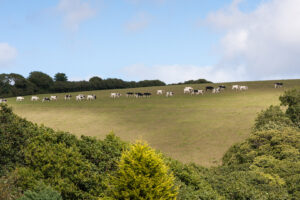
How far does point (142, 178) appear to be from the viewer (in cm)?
1309

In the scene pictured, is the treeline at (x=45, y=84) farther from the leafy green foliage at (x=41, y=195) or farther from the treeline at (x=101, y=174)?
the leafy green foliage at (x=41, y=195)

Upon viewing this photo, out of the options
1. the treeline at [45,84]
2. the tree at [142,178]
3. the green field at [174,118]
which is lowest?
the green field at [174,118]

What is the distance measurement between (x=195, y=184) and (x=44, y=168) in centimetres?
856

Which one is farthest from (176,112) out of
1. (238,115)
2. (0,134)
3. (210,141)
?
(0,134)

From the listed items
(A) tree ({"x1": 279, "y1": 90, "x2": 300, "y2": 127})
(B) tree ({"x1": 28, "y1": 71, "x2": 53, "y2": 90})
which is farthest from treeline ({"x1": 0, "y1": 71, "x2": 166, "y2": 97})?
(A) tree ({"x1": 279, "y1": 90, "x2": 300, "y2": 127})

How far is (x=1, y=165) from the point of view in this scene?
18875mm

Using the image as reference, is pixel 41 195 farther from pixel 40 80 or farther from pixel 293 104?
pixel 40 80

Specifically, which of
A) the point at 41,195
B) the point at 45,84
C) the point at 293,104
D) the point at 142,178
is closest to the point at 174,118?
the point at 293,104

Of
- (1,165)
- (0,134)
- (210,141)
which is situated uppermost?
(0,134)

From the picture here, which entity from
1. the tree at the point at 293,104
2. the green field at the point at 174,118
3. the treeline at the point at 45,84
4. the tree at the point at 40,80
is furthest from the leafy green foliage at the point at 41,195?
the tree at the point at 40,80

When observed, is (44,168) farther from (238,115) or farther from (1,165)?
(238,115)

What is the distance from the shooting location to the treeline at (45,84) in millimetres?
128250

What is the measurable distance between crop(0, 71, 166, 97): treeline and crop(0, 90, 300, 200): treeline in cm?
11422

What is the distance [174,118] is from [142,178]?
172 ft
